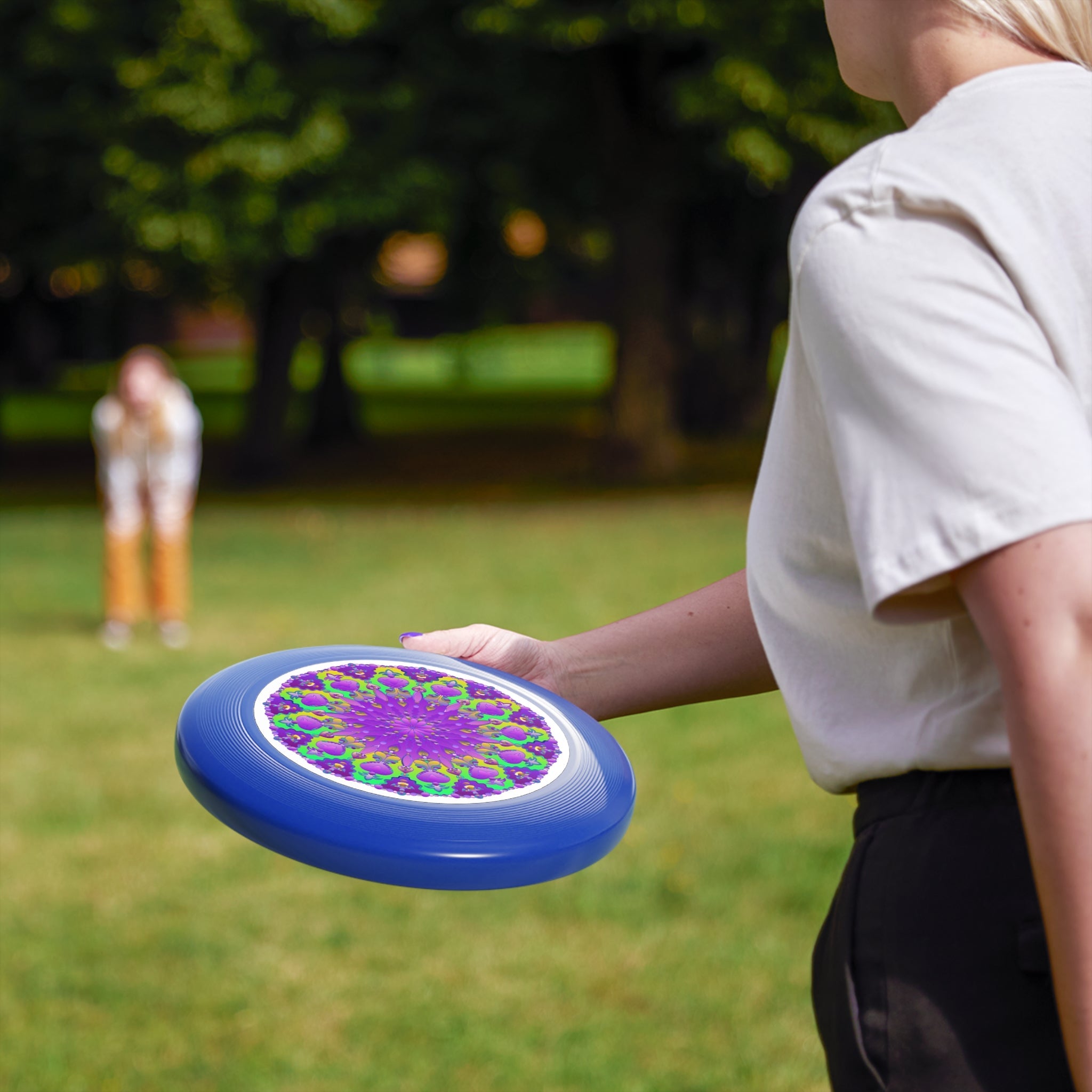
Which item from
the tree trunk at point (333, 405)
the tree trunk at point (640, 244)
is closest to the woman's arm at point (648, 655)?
the tree trunk at point (640, 244)

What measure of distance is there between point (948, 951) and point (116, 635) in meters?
8.83

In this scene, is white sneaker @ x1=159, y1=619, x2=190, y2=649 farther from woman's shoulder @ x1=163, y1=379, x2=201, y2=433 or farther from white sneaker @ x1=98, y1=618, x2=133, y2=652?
woman's shoulder @ x1=163, y1=379, x2=201, y2=433

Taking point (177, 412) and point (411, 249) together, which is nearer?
point (177, 412)

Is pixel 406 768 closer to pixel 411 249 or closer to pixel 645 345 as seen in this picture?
pixel 645 345

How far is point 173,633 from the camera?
945cm

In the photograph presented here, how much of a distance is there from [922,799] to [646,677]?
1.63ft

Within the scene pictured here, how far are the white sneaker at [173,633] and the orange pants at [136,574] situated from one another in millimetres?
30

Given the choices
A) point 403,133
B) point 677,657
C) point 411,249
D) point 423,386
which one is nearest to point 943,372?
point 677,657

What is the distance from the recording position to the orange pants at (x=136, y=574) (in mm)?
9391

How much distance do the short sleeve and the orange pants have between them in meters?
8.72

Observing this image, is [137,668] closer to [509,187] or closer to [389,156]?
[389,156]

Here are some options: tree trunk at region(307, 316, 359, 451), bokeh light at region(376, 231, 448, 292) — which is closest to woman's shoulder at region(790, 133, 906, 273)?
bokeh light at region(376, 231, 448, 292)

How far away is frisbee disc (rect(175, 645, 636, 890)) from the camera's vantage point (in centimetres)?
132

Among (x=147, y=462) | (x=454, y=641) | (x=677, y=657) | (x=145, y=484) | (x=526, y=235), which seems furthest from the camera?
(x=526, y=235)
